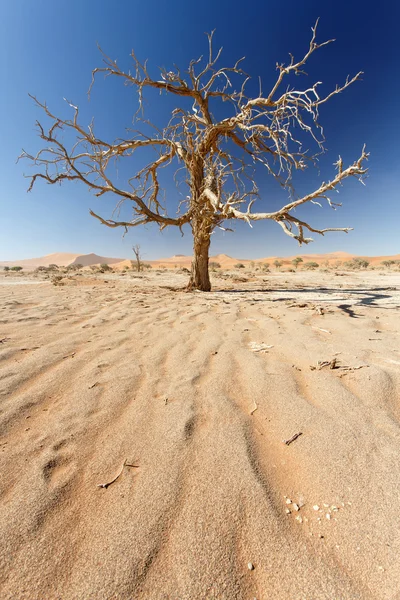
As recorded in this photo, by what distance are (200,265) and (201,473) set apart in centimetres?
580

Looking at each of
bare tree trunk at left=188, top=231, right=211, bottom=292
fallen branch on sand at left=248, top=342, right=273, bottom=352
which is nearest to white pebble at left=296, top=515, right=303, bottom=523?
fallen branch on sand at left=248, top=342, right=273, bottom=352

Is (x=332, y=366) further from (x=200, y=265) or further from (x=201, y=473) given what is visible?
(x=200, y=265)

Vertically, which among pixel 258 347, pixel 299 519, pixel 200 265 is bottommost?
pixel 299 519

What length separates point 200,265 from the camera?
6.67 meters

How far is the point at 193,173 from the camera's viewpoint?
6.63m

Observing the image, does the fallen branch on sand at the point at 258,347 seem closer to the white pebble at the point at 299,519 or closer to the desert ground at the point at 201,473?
the desert ground at the point at 201,473

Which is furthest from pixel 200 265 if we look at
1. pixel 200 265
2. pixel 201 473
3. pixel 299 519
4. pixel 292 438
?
pixel 299 519

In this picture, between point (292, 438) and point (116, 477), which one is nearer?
point (116, 477)

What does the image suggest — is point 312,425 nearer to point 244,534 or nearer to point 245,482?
point 245,482

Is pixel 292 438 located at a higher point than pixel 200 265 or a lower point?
lower

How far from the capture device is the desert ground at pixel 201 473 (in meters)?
0.75

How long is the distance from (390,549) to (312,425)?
22.7 inches

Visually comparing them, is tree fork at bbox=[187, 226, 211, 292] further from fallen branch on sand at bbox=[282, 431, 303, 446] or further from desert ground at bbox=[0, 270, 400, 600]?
fallen branch on sand at bbox=[282, 431, 303, 446]

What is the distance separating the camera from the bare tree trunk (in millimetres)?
6539
